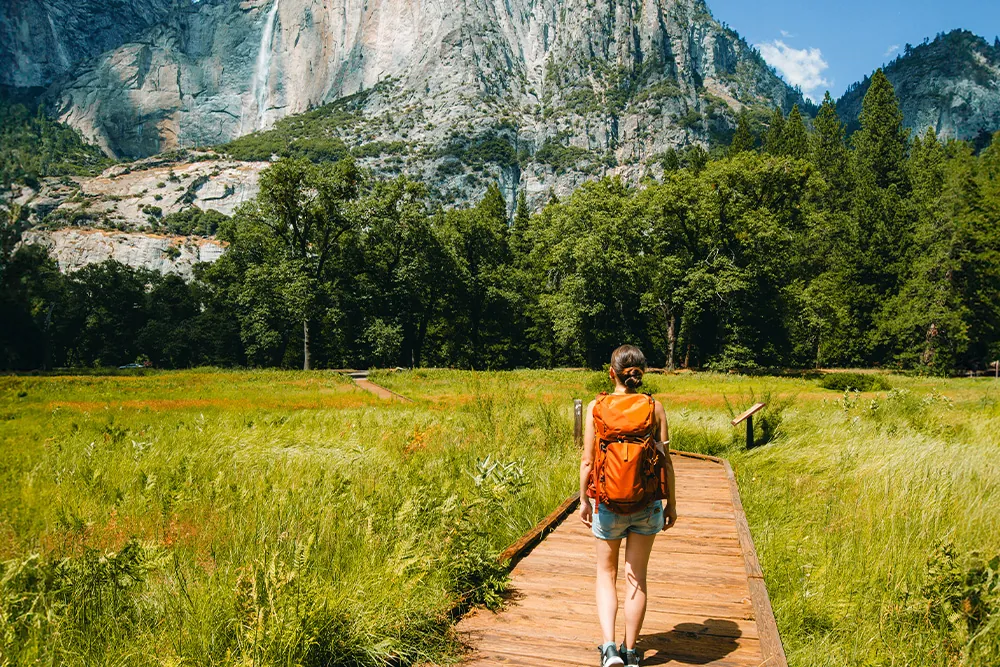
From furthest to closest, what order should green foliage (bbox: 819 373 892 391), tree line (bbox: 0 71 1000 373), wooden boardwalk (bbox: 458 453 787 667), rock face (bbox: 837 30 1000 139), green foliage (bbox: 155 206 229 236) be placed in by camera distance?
1. rock face (bbox: 837 30 1000 139)
2. green foliage (bbox: 155 206 229 236)
3. tree line (bbox: 0 71 1000 373)
4. green foliage (bbox: 819 373 892 391)
5. wooden boardwalk (bbox: 458 453 787 667)

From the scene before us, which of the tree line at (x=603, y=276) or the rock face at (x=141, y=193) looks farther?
the rock face at (x=141, y=193)

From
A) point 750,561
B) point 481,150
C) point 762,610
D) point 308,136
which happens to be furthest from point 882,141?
point 308,136

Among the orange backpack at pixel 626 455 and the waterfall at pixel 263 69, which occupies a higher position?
the waterfall at pixel 263 69

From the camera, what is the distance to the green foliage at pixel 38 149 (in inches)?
5437

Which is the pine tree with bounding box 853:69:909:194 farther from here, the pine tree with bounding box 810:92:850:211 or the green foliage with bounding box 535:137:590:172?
the green foliage with bounding box 535:137:590:172

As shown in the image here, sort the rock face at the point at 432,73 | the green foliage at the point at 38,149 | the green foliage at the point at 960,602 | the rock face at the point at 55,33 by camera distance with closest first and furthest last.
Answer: the green foliage at the point at 960,602
the green foliage at the point at 38,149
the rock face at the point at 432,73
the rock face at the point at 55,33

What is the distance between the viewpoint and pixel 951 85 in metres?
157

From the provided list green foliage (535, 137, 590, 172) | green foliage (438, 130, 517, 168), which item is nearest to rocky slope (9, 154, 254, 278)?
green foliage (438, 130, 517, 168)

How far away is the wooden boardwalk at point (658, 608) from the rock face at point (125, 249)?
353 feet

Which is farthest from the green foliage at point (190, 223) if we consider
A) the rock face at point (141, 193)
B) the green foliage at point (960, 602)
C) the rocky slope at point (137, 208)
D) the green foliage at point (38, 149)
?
the green foliage at point (960, 602)

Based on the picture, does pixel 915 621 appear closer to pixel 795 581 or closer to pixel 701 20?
pixel 795 581

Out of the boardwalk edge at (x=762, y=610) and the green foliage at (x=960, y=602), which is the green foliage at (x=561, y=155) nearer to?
the boardwalk edge at (x=762, y=610)

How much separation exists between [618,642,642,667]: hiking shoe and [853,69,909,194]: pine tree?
60.6m

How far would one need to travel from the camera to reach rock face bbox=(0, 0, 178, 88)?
176250mm
